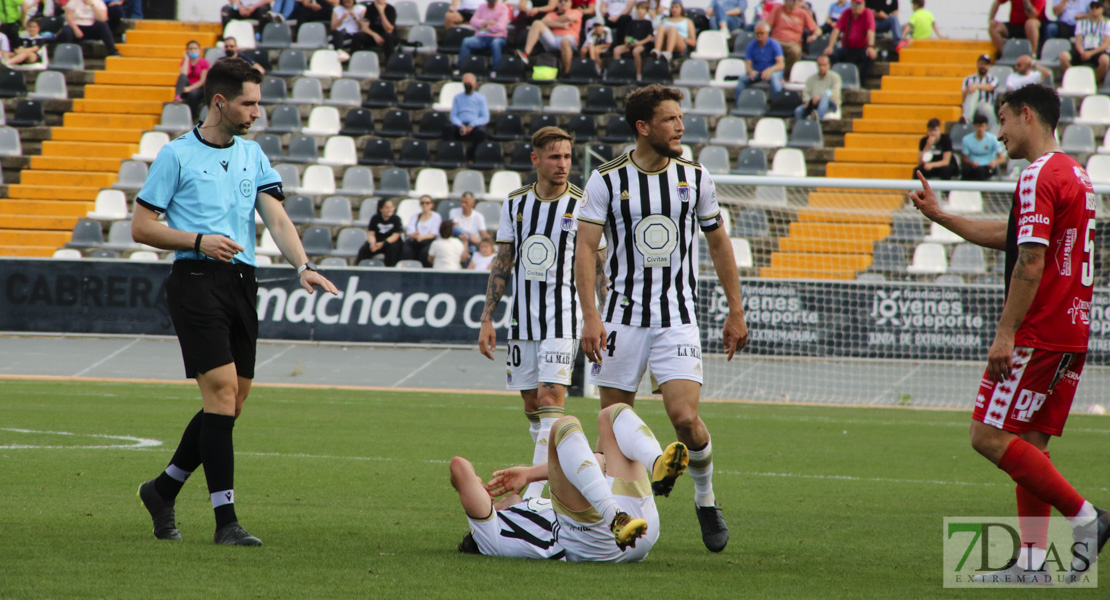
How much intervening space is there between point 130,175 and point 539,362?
16346 millimetres

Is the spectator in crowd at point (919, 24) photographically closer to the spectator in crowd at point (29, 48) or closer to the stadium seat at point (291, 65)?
the stadium seat at point (291, 65)

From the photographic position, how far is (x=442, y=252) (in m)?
18.1

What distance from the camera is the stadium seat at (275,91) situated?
23109 mm

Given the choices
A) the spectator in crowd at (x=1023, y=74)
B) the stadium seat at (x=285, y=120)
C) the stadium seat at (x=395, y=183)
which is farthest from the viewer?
the stadium seat at (x=285, y=120)

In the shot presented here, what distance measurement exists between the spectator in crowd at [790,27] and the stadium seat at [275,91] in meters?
9.14

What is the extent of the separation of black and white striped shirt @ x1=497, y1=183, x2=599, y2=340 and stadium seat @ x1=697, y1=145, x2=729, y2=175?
1307cm

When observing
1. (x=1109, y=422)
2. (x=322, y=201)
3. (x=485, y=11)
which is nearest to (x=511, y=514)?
(x=1109, y=422)

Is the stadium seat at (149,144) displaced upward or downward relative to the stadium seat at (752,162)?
downward

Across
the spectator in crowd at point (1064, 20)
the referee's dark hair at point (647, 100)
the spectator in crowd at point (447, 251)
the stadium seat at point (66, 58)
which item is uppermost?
the spectator in crowd at point (1064, 20)

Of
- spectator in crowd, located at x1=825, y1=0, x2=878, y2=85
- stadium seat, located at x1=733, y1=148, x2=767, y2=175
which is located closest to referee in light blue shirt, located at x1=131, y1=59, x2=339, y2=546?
stadium seat, located at x1=733, y1=148, x2=767, y2=175

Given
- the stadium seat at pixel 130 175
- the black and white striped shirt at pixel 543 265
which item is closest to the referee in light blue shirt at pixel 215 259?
the black and white striped shirt at pixel 543 265

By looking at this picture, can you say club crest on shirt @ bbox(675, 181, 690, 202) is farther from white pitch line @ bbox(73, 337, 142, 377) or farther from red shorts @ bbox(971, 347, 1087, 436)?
white pitch line @ bbox(73, 337, 142, 377)

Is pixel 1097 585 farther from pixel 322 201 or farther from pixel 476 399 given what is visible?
pixel 322 201

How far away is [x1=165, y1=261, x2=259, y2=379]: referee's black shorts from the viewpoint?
5.61 m
